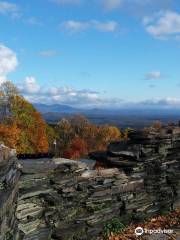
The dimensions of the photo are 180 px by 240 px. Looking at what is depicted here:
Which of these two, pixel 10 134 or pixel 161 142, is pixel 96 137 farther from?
pixel 161 142

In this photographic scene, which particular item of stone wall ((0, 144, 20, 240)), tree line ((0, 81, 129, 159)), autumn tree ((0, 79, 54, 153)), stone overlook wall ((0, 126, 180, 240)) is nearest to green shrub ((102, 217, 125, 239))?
stone overlook wall ((0, 126, 180, 240))

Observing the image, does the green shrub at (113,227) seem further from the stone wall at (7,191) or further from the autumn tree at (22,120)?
the autumn tree at (22,120)

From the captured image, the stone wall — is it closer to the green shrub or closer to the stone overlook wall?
the stone overlook wall

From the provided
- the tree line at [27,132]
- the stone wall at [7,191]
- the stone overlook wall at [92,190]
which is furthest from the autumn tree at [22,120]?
the stone wall at [7,191]

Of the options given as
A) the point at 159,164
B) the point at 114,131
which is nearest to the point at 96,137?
the point at 114,131

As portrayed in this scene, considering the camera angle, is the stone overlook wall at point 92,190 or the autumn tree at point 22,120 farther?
the autumn tree at point 22,120

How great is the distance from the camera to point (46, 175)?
10703 millimetres

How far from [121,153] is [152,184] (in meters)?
1.43

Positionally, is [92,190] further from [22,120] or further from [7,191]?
[22,120]

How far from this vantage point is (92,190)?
39.0 feet

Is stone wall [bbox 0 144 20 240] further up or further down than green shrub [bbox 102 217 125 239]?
further up

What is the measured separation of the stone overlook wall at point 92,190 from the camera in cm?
1009

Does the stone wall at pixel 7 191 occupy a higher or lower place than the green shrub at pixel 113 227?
higher

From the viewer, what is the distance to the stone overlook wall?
10.1 metres
